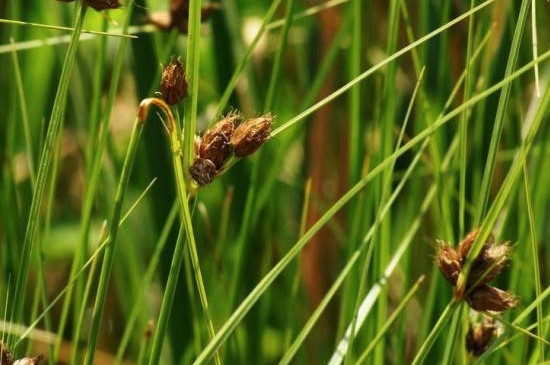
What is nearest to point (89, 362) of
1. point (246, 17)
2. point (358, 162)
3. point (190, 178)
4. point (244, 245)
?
point (190, 178)

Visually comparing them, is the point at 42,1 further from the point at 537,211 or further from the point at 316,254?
the point at 537,211

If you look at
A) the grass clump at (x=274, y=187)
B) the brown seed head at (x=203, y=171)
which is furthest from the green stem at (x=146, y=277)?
the brown seed head at (x=203, y=171)

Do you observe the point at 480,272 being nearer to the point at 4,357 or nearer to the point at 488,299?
the point at 488,299

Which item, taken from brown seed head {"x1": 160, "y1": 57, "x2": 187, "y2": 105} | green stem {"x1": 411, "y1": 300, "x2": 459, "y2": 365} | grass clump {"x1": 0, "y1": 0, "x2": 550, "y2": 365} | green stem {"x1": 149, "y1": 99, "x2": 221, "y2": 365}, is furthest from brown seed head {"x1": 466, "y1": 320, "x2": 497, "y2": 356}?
brown seed head {"x1": 160, "y1": 57, "x2": 187, "y2": 105}

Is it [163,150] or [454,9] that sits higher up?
[454,9]

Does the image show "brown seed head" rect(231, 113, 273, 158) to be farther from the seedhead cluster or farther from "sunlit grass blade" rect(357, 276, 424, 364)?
"sunlit grass blade" rect(357, 276, 424, 364)

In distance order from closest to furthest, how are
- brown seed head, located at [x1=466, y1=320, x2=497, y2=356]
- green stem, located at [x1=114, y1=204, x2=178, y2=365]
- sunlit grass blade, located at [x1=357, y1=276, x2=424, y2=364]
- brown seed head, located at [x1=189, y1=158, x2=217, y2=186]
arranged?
brown seed head, located at [x1=189, y1=158, x2=217, y2=186] < sunlit grass blade, located at [x1=357, y1=276, x2=424, y2=364] < brown seed head, located at [x1=466, y1=320, x2=497, y2=356] < green stem, located at [x1=114, y1=204, x2=178, y2=365]

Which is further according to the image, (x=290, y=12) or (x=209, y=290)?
(x=209, y=290)
